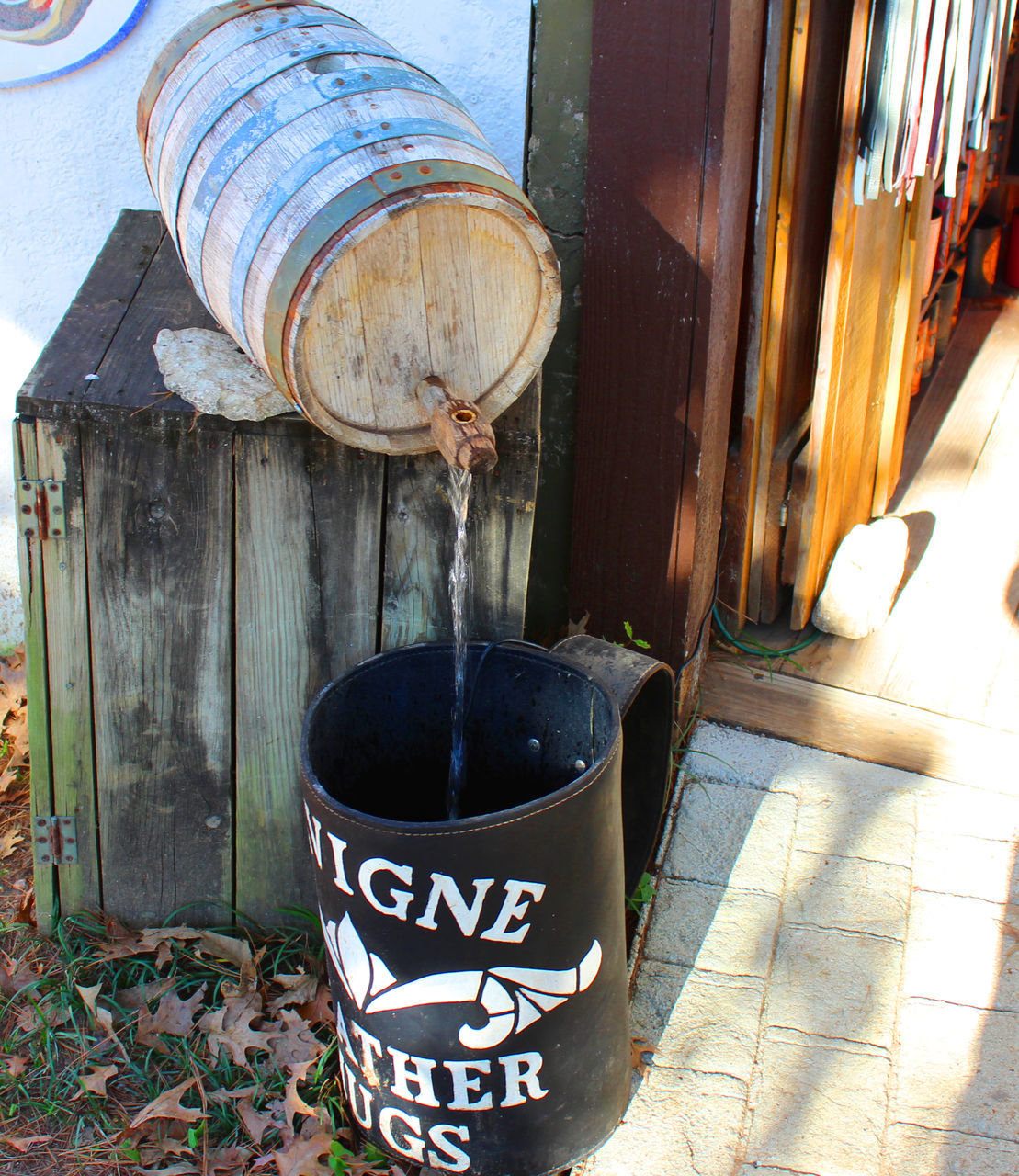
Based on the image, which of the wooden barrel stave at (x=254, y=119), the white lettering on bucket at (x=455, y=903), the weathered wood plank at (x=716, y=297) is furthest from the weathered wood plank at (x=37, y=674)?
the weathered wood plank at (x=716, y=297)

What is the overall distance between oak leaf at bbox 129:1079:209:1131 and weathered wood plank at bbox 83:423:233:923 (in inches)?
18.2

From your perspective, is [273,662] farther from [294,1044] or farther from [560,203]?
[560,203]

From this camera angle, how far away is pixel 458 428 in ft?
6.01

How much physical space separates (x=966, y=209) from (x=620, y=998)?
17.5 feet

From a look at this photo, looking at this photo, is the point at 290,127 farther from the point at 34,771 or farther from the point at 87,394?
the point at 34,771

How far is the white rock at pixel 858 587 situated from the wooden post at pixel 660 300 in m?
0.69

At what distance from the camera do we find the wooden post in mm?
2625

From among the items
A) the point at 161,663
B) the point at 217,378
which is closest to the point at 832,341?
the point at 217,378

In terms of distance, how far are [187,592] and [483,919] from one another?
1.03 m

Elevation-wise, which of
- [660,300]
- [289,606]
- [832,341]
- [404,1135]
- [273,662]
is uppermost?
[660,300]

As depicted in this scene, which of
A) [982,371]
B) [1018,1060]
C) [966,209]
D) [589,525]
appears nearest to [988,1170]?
[1018,1060]

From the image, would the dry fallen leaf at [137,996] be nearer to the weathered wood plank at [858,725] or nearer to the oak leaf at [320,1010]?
the oak leaf at [320,1010]

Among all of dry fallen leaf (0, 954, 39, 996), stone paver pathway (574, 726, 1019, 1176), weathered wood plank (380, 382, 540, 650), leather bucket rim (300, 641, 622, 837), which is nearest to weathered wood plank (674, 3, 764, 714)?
stone paver pathway (574, 726, 1019, 1176)

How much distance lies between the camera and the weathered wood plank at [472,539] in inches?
88.0
